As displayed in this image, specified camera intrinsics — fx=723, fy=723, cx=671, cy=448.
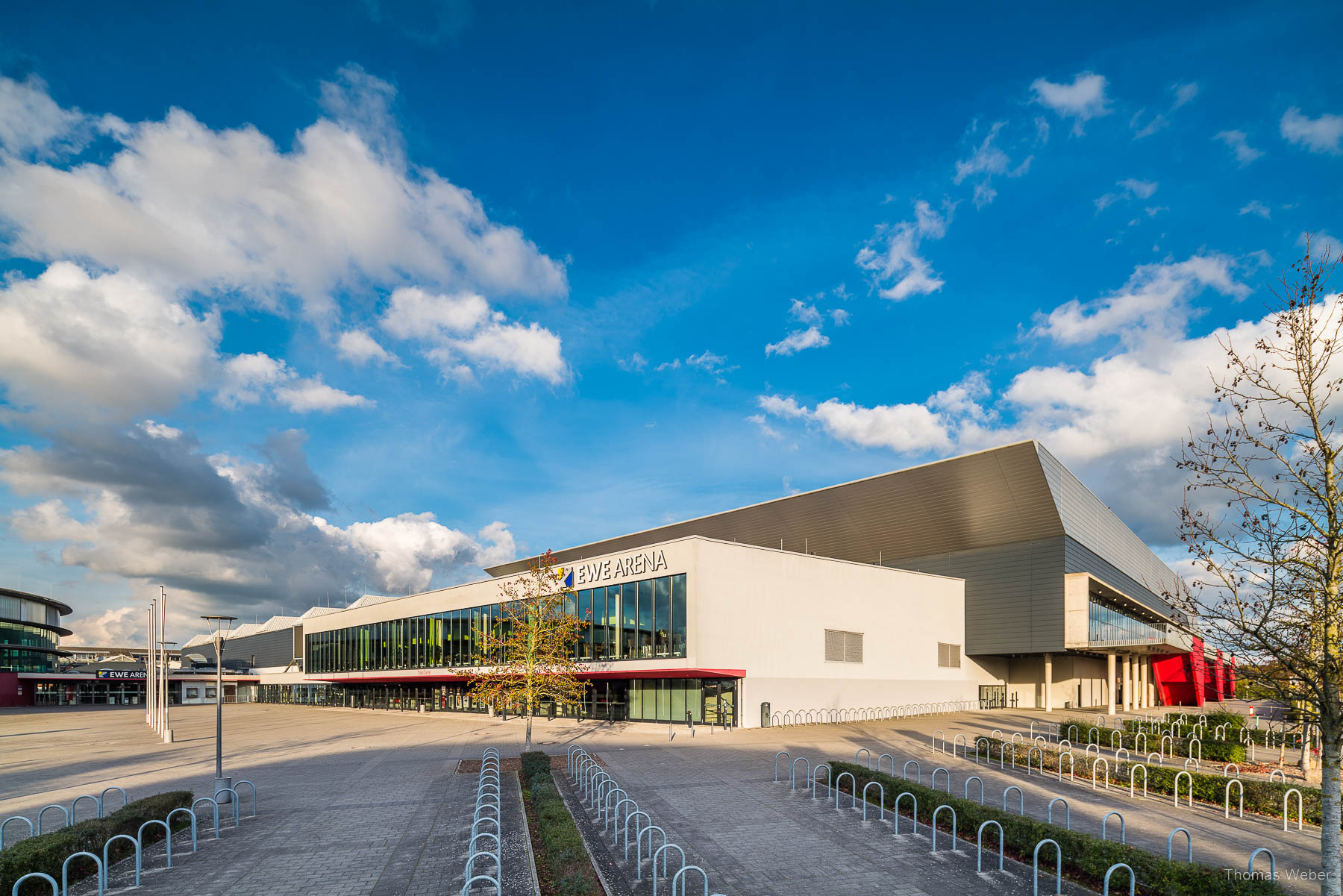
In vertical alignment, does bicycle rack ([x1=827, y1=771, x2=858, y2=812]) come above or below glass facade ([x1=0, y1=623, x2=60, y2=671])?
above

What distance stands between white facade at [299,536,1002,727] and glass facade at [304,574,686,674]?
0.65 metres

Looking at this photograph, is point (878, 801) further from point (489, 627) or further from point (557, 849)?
point (489, 627)

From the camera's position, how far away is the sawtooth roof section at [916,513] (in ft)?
139

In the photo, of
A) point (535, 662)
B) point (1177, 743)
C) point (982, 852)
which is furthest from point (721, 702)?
point (982, 852)

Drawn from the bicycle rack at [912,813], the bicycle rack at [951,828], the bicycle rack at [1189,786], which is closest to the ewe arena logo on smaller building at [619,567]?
the bicycle rack at [912,813]

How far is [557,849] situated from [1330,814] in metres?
10.1

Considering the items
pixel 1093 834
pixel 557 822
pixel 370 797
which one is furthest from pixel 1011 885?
pixel 370 797

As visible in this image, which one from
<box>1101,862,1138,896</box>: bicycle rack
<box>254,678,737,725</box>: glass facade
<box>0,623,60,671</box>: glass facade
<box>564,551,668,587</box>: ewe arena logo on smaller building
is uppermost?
<box>564,551,668,587</box>: ewe arena logo on smaller building

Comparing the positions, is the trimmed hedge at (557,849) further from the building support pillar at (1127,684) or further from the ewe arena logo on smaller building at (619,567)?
the building support pillar at (1127,684)

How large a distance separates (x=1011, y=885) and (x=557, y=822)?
24.5ft

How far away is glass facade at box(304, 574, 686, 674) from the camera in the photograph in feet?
116

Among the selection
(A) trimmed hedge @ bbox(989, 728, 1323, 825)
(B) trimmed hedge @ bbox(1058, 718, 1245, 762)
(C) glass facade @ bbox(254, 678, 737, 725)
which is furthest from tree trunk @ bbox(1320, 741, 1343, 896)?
(C) glass facade @ bbox(254, 678, 737, 725)

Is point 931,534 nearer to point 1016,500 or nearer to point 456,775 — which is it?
point 1016,500

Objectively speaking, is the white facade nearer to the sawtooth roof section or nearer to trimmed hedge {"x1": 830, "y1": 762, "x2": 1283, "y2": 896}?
the sawtooth roof section
